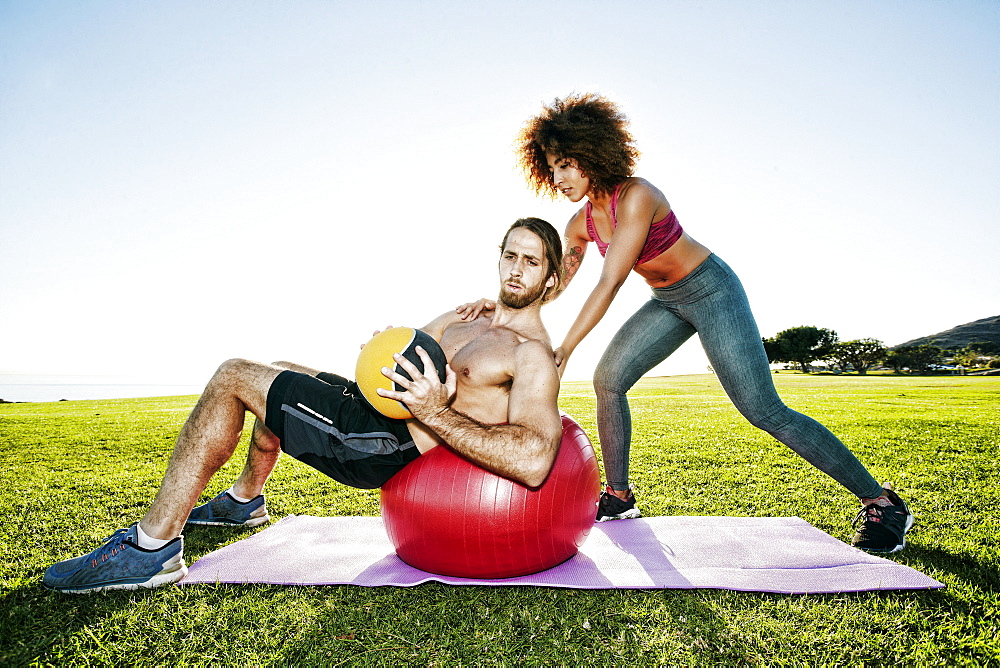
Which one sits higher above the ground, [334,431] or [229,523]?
[334,431]

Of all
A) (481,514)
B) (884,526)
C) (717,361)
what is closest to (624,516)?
(717,361)

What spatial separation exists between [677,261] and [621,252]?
1.80 ft

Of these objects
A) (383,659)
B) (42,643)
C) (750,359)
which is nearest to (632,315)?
(750,359)

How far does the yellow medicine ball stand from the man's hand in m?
0.05

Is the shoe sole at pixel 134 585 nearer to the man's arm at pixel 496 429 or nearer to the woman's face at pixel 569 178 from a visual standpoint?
the man's arm at pixel 496 429

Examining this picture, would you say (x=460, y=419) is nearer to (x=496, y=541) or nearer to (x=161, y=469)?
(x=496, y=541)

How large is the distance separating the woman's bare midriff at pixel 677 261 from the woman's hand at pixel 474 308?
118cm

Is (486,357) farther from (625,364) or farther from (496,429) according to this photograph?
(625,364)

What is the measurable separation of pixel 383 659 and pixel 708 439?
26.5ft

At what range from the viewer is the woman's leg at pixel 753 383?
13.2ft

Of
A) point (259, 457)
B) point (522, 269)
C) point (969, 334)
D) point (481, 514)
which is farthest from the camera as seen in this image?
point (969, 334)

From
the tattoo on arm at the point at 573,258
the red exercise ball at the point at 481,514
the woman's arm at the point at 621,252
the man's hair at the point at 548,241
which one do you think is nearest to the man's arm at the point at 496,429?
the red exercise ball at the point at 481,514

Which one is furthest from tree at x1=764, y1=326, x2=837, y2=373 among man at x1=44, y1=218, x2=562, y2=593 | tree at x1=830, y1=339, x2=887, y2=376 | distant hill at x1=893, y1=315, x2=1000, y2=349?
man at x1=44, y1=218, x2=562, y2=593

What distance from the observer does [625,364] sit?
181 inches
